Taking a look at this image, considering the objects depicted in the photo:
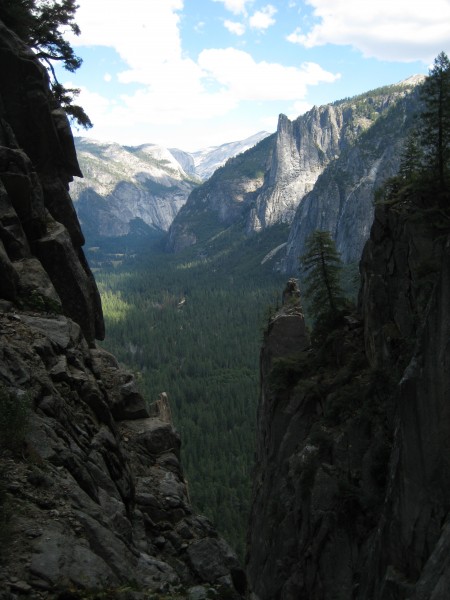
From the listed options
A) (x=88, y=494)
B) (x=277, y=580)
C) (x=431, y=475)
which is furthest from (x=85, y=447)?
(x=277, y=580)

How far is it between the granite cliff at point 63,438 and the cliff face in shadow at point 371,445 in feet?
21.1

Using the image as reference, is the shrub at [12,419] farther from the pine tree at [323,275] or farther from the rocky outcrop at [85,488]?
the pine tree at [323,275]

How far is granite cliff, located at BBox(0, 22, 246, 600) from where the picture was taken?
1162 cm

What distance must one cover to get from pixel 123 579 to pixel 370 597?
12.7m

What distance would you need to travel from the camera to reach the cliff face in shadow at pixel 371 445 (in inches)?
684

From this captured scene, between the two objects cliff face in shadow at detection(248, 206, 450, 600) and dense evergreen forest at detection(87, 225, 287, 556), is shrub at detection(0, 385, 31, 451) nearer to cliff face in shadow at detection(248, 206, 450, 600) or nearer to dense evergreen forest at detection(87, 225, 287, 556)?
cliff face in shadow at detection(248, 206, 450, 600)

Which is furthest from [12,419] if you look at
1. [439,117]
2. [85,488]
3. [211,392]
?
[211,392]

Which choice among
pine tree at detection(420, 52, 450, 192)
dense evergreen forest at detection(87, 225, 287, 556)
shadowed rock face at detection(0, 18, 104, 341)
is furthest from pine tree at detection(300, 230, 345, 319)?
shadowed rock face at detection(0, 18, 104, 341)

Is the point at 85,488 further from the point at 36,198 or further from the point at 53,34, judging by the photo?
the point at 53,34

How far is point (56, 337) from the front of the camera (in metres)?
19.4

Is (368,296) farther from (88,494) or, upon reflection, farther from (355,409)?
(88,494)

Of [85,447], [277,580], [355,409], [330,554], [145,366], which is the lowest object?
[145,366]

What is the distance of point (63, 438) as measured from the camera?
15.4m

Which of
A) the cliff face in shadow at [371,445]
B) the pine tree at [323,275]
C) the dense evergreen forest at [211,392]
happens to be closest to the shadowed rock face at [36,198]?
the cliff face in shadow at [371,445]
